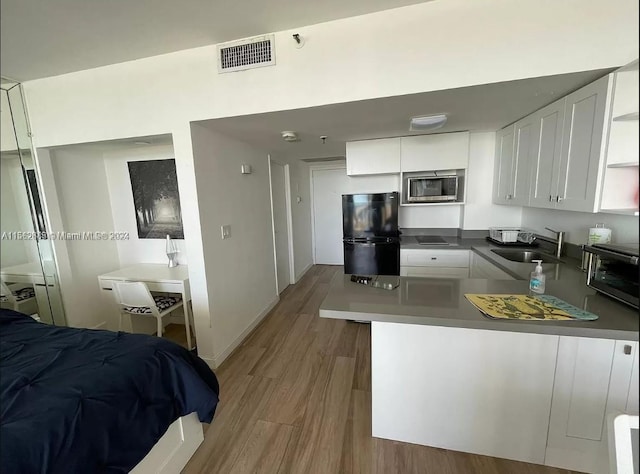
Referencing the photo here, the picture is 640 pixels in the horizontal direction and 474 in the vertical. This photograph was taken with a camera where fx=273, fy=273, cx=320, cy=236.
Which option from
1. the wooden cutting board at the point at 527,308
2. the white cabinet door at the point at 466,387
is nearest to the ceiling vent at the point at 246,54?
the white cabinet door at the point at 466,387

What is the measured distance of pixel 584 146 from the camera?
5.25 feet

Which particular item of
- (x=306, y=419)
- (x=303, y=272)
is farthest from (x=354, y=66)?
(x=303, y=272)

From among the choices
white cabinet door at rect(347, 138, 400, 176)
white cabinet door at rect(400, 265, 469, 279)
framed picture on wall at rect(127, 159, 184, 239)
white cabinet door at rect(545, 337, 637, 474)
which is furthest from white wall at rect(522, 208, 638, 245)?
framed picture on wall at rect(127, 159, 184, 239)

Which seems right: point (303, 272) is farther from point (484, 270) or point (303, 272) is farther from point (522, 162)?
point (522, 162)

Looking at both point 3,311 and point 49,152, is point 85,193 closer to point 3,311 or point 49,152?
point 49,152

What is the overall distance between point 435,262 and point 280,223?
2231 mm

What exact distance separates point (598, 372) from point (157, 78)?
325 cm

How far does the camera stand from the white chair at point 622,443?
26.8 inches

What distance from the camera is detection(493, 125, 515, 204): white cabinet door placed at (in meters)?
2.59

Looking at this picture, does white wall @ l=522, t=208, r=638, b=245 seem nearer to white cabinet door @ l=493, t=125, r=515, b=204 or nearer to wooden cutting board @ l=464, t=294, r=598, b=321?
white cabinet door @ l=493, t=125, r=515, b=204

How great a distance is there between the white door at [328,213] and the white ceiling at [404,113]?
2141 millimetres

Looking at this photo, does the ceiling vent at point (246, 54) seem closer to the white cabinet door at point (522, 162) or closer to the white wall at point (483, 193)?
the white cabinet door at point (522, 162)

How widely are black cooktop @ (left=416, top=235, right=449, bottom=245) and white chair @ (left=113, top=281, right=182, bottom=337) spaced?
2605 mm

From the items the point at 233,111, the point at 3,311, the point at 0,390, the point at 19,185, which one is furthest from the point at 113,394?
the point at 233,111
